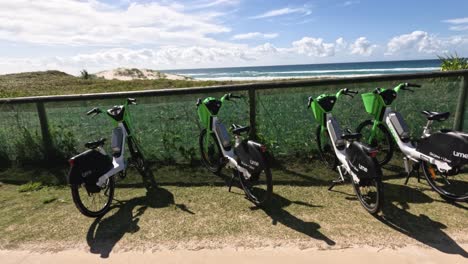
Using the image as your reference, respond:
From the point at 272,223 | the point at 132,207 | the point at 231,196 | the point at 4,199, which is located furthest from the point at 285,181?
the point at 4,199

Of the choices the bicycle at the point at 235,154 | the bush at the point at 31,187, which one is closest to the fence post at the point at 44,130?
the bush at the point at 31,187

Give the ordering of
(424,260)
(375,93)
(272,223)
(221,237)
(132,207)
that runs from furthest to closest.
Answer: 1. (375,93)
2. (132,207)
3. (272,223)
4. (221,237)
5. (424,260)

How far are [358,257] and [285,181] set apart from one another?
86.8 inches

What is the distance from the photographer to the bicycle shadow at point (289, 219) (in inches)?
147

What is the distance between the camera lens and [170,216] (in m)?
4.38

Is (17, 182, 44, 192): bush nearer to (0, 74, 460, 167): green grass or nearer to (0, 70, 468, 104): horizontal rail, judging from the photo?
(0, 74, 460, 167): green grass

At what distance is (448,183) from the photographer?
4508mm

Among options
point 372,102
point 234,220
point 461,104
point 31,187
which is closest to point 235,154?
point 234,220

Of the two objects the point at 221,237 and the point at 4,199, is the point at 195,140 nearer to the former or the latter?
the point at 221,237

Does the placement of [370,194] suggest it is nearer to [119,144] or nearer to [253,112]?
[253,112]

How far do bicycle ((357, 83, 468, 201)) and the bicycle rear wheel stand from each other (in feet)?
6.83

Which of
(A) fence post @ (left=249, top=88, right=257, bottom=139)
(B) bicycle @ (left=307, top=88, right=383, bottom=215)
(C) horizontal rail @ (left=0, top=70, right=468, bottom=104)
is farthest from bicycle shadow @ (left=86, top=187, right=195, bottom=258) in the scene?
(B) bicycle @ (left=307, top=88, right=383, bottom=215)

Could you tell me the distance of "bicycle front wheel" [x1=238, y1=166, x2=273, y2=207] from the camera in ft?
14.1

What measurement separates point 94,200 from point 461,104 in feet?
20.6
